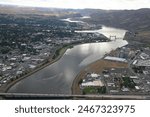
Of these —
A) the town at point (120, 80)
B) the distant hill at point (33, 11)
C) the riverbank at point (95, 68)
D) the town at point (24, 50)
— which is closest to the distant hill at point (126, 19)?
the distant hill at point (33, 11)

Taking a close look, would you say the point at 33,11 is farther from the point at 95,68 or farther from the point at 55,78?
the point at 55,78

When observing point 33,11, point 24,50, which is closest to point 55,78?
point 24,50

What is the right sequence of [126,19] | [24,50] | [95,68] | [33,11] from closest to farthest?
[95,68]
[24,50]
[126,19]
[33,11]

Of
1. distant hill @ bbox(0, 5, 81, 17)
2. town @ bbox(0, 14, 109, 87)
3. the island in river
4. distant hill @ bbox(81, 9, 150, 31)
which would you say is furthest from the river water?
distant hill @ bbox(0, 5, 81, 17)

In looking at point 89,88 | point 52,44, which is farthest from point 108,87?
point 52,44

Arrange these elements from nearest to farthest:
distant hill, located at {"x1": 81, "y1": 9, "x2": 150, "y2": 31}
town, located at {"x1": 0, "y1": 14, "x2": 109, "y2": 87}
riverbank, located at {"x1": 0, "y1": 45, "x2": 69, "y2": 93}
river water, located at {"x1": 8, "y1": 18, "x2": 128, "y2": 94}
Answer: river water, located at {"x1": 8, "y1": 18, "x2": 128, "y2": 94} → riverbank, located at {"x1": 0, "y1": 45, "x2": 69, "y2": 93} → town, located at {"x1": 0, "y1": 14, "x2": 109, "y2": 87} → distant hill, located at {"x1": 81, "y1": 9, "x2": 150, "y2": 31}

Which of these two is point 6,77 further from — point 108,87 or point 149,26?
point 149,26

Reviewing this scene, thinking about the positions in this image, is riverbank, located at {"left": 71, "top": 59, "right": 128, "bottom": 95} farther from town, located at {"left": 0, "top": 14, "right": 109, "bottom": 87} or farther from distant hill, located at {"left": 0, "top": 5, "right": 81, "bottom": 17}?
distant hill, located at {"left": 0, "top": 5, "right": 81, "bottom": 17}

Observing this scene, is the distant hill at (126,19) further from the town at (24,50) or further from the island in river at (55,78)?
the island in river at (55,78)
